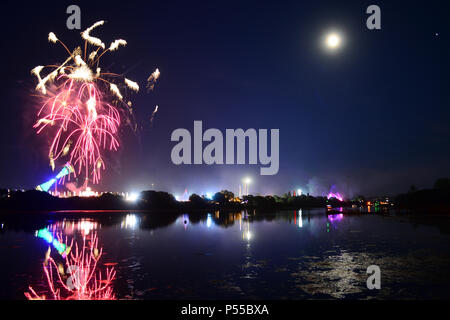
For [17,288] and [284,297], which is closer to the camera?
[284,297]

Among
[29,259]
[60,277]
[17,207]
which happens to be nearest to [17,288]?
[60,277]

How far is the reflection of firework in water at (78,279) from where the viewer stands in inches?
393

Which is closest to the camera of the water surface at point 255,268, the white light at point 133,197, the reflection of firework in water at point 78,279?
the reflection of firework in water at point 78,279

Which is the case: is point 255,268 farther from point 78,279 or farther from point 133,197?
point 133,197

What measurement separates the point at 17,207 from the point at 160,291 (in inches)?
2423

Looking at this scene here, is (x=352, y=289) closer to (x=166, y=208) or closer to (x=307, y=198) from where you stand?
(x=166, y=208)

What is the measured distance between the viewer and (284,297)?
9.73 meters

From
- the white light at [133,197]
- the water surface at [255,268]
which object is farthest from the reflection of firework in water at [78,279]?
the white light at [133,197]

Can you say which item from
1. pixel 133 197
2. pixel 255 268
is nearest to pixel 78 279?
pixel 255 268

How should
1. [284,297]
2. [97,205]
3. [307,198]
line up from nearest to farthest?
1. [284,297]
2. [97,205]
3. [307,198]

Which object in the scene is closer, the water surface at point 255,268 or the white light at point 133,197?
the water surface at point 255,268

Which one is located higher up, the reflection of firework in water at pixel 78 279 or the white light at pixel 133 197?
the white light at pixel 133 197

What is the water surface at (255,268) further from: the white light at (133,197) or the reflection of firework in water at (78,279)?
the white light at (133,197)
